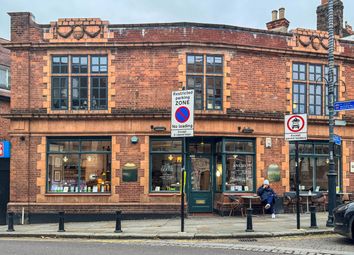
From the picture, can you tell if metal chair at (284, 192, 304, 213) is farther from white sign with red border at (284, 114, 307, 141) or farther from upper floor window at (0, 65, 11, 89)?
upper floor window at (0, 65, 11, 89)

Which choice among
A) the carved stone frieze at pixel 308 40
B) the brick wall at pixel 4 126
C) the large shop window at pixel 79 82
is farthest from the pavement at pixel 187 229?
the brick wall at pixel 4 126

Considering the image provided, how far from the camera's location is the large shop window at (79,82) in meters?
18.4

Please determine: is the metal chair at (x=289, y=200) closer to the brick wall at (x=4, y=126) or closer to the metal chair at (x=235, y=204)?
the metal chair at (x=235, y=204)

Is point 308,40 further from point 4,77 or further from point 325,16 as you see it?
point 4,77

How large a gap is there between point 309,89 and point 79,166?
10.1m

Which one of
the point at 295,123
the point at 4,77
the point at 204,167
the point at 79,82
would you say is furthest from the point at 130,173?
the point at 4,77

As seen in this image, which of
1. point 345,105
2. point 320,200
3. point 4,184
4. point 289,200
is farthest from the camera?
point 4,184

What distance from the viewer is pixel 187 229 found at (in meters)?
14.6

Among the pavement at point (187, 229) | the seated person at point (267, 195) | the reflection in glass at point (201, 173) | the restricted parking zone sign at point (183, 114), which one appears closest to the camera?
the pavement at point (187, 229)

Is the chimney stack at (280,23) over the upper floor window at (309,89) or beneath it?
over

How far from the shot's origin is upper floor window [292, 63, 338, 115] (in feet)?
64.3

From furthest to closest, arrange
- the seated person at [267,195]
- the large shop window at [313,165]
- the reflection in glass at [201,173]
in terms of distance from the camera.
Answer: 1. the large shop window at [313,165]
2. the reflection in glass at [201,173]
3. the seated person at [267,195]

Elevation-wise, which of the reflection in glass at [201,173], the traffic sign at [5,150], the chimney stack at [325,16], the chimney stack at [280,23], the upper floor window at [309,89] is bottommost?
the reflection in glass at [201,173]

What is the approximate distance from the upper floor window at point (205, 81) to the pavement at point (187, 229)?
4.48 m
